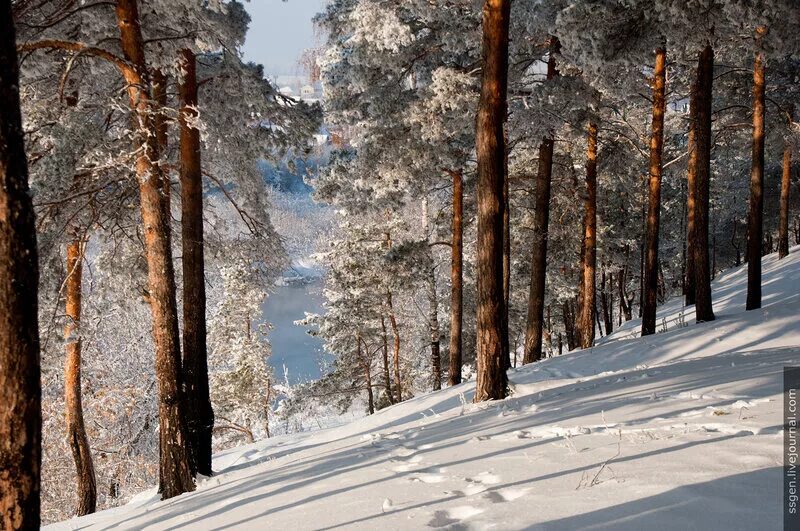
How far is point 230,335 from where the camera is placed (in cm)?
3005

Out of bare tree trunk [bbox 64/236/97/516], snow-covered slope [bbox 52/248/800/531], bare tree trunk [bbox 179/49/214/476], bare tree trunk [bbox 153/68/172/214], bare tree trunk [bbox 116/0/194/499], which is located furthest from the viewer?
bare tree trunk [bbox 64/236/97/516]

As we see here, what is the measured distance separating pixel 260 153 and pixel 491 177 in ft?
15.5

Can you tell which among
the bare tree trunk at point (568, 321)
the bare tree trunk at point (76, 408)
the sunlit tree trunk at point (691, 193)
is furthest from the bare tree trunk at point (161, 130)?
the bare tree trunk at point (568, 321)

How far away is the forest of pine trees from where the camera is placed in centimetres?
680

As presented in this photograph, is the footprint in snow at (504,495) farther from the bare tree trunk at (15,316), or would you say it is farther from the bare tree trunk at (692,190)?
the bare tree trunk at (692,190)

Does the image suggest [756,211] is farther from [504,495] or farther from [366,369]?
[366,369]

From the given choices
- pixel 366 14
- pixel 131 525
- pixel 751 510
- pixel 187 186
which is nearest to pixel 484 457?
pixel 751 510

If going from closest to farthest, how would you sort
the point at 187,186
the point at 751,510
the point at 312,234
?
the point at 751,510, the point at 187,186, the point at 312,234

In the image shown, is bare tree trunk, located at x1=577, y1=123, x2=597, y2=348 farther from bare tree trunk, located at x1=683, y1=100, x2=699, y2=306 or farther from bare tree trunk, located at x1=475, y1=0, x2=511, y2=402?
bare tree trunk, located at x1=475, y1=0, x2=511, y2=402

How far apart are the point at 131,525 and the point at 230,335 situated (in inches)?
1000

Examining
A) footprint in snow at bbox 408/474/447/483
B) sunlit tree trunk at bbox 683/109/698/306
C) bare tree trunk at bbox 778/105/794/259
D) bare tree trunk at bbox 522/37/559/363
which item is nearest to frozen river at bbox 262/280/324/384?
bare tree trunk at bbox 522/37/559/363

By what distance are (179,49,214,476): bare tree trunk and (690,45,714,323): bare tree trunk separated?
9375 millimetres

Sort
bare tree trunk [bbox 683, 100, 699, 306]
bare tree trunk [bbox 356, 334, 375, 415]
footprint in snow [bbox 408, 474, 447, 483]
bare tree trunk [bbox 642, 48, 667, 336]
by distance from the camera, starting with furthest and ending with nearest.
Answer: bare tree trunk [bbox 356, 334, 375, 415] < bare tree trunk [bbox 642, 48, 667, 336] < bare tree trunk [bbox 683, 100, 699, 306] < footprint in snow [bbox 408, 474, 447, 483]

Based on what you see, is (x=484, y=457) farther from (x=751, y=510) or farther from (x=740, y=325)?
(x=740, y=325)
